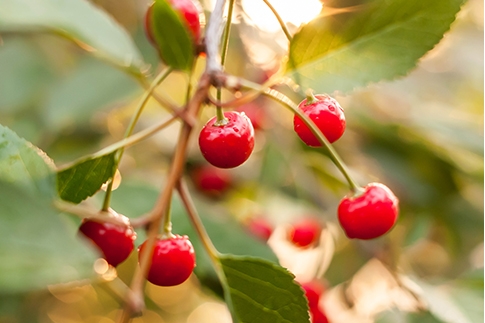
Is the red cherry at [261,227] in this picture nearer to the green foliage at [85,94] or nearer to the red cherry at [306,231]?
the red cherry at [306,231]

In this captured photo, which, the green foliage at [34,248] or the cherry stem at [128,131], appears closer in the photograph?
the green foliage at [34,248]

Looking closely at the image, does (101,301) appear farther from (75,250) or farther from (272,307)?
(75,250)

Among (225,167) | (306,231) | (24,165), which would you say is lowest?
(306,231)

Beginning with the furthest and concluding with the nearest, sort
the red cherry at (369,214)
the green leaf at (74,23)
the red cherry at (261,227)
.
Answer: the red cherry at (261,227) → the red cherry at (369,214) → the green leaf at (74,23)

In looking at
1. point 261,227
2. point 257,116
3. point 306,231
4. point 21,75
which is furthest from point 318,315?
point 21,75

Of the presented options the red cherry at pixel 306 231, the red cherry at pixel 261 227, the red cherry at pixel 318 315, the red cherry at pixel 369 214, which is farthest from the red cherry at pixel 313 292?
the red cherry at pixel 369 214

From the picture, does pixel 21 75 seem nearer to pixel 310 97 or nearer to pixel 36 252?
pixel 310 97

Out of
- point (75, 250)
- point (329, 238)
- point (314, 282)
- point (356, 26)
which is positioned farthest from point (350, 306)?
point (75, 250)
